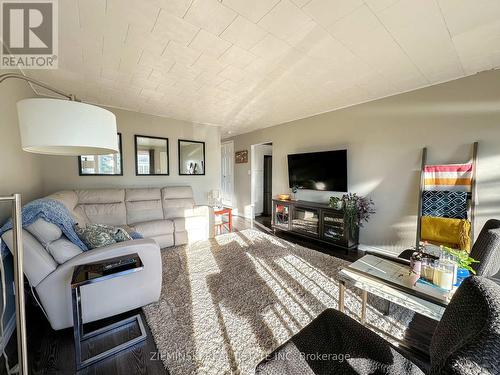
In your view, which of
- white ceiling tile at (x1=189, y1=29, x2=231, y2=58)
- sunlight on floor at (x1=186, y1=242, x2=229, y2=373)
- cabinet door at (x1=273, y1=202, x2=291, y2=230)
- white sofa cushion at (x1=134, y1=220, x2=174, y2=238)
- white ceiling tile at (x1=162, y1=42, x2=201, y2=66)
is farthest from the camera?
cabinet door at (x1=273, y1=202, x2=291, y2=230)

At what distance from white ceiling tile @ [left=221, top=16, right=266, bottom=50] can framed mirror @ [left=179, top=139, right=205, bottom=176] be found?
9.40 ft

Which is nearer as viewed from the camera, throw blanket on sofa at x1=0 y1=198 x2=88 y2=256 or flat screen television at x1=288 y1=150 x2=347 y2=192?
throw blanket on sofa at x1=0 y1=198 x2=88 y2=256

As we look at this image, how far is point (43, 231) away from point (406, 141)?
13.2 ft

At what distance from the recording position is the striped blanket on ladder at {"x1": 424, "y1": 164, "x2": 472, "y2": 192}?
2367 millimetres

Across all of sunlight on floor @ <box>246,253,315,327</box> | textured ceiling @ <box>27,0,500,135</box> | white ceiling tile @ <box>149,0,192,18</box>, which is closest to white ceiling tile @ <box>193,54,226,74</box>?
textured ceiling @ <box>27,0,500,135</box>

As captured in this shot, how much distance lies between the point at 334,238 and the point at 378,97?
7.44ft

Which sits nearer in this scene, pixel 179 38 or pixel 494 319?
pixel 494 319

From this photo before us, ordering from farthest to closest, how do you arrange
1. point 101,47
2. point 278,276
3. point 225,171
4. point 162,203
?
1. point 225,171
2. point 162,203
3. point 278,276
4. point 101,47

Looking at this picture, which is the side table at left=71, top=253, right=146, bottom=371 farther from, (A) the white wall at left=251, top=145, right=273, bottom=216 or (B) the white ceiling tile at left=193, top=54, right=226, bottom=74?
(A) the white wall at left=251, top=145, right=273, bottom=216

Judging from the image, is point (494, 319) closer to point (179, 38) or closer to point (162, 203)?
point (179, 38)

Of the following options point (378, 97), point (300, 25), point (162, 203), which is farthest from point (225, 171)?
point (300, 25)

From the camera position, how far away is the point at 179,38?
171cm

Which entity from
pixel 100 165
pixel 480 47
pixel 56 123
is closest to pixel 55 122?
pixel 56 123

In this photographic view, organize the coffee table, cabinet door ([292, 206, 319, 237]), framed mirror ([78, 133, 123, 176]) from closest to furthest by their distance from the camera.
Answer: the coffee table → framed mirror ([78, 133, 123, 176]) → cabinet door ([292, 206, 319, 237])
